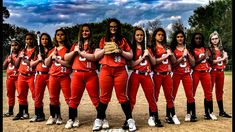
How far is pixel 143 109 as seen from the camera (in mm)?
9969

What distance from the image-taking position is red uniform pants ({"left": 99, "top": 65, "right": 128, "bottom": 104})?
6.52 m

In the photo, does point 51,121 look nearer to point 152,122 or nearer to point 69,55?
point 69,55

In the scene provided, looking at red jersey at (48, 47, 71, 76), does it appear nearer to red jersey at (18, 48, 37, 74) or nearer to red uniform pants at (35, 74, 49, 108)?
red uniform pants at (35, 74, 49, 108)

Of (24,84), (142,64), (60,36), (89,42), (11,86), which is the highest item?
(60,36)

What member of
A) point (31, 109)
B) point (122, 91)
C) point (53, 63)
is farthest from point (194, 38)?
point (31, 109)

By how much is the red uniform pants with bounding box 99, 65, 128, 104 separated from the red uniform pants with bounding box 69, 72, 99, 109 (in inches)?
10.7

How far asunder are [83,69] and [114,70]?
1.83 ft

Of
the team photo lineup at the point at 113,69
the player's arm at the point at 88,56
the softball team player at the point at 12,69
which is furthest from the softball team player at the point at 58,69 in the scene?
the softball team player at the point at 12,69

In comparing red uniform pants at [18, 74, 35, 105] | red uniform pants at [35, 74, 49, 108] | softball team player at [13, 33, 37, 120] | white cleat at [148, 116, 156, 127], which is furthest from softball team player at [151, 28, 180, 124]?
red uniform pants at [18, 74, 35, 105]

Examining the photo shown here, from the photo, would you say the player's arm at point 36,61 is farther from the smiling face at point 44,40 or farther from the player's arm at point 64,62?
the player's arm at point 64,62

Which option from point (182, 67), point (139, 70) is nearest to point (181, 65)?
point (182, 67)

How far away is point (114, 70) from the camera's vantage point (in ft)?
21.3

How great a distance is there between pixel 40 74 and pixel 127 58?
1848mm

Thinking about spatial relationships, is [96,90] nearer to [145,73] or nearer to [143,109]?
[145,73]
